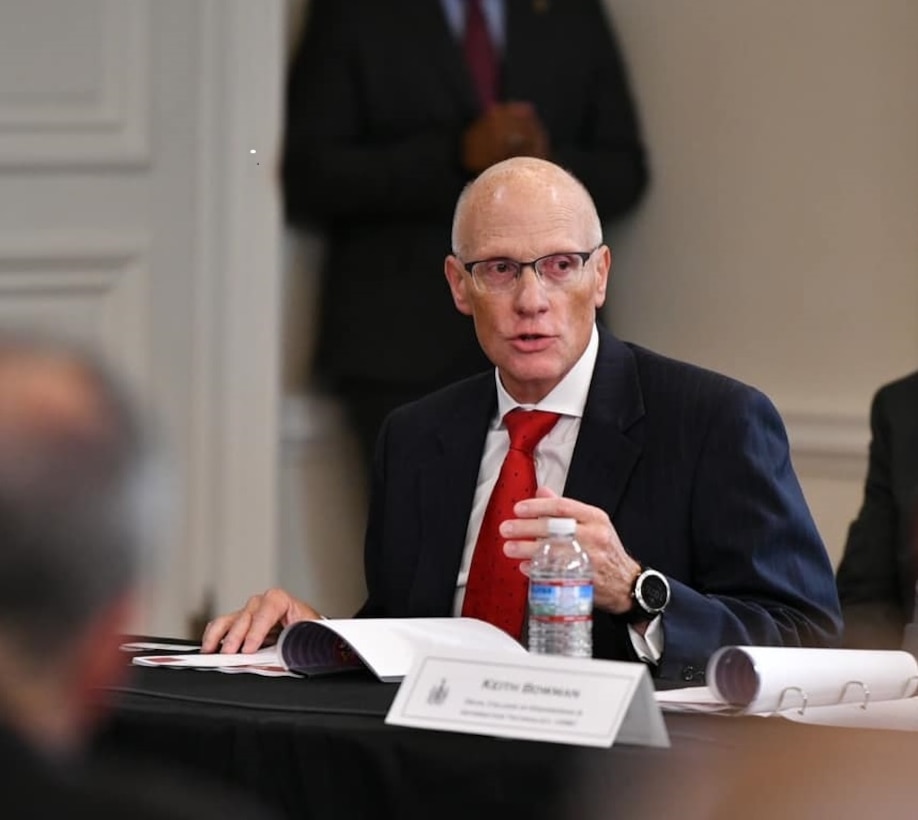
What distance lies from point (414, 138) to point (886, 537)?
2041mm

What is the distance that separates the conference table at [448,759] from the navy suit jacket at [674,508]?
0.54m

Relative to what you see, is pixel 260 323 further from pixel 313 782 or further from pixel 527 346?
pixel 313 782

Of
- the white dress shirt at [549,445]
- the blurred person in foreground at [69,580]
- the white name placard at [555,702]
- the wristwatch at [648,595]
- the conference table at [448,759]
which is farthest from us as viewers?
the white dress shirt at [549,445]

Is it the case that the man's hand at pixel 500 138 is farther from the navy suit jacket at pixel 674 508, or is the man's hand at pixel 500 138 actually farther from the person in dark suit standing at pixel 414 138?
the navy suit jacket at pixel 674 508

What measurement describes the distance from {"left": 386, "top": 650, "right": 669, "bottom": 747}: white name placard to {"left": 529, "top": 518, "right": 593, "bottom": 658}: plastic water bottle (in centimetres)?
32

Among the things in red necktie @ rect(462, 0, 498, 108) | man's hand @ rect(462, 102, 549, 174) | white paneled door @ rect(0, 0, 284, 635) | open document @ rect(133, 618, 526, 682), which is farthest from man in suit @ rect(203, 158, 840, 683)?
red necktie @ rect(462, 0, 498, 108)

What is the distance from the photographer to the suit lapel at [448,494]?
282cm

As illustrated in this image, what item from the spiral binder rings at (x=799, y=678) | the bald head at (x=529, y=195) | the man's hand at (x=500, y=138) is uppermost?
the man's hand at (x=500, y=138)

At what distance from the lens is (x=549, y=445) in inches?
112

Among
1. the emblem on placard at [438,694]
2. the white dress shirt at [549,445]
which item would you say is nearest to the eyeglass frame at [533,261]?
the white dress shirt at [549,445]

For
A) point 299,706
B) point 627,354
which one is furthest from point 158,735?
point 627,354

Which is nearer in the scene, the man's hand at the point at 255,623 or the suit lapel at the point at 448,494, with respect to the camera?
the man's hand at the point at 255,623

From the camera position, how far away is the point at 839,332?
4816 mm

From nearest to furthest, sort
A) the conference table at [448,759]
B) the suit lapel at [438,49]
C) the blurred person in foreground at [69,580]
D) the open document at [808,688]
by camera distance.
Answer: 1. the blurred person in foreground at [69,580]
2. the conference table at [448,759]
3. the open document at [808,688]
4. the suit lapel at [438,49]
